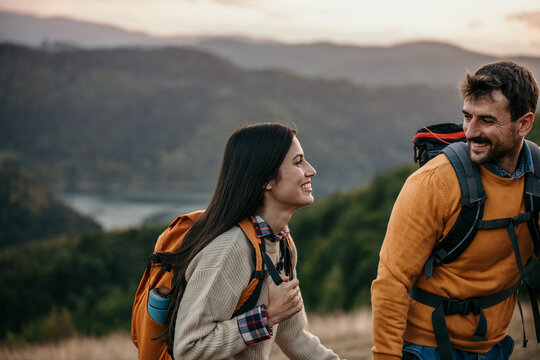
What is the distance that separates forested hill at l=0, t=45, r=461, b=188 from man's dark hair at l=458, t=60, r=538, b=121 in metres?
107

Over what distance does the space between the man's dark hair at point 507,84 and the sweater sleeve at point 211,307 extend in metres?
1.32

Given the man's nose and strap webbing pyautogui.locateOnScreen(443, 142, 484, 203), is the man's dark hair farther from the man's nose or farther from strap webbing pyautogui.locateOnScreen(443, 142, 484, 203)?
strap webbing pyautogui.locateOnScreen(443, 142, 484, 203)

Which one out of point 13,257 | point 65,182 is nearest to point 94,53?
point 65,182

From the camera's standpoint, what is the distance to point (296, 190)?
2451mm

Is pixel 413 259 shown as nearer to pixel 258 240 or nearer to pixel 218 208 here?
pixel 258 240

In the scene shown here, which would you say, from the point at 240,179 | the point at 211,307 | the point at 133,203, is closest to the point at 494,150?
the point at 240,179

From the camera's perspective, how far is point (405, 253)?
90.3 inches

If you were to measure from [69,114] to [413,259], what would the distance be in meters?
153

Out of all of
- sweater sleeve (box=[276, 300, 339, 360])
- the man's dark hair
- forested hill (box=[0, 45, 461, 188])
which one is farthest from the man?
forested hill (box=[0, 45, 461, 188])

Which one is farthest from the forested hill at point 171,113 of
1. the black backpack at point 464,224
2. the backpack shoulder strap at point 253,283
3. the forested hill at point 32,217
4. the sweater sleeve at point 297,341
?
the backpack shoulder strap at point 253,283

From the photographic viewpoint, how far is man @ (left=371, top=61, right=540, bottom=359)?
7.48 feet

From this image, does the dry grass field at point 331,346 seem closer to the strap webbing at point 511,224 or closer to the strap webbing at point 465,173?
the strap webbing at point 511,224

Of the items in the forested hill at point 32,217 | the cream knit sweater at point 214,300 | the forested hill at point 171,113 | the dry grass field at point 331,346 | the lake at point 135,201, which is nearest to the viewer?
the cream knit sweater at point 214,300

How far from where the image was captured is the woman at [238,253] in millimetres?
2178
